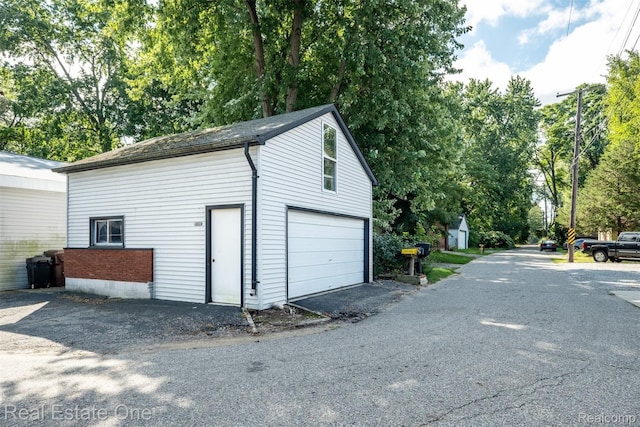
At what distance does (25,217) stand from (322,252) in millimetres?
9772

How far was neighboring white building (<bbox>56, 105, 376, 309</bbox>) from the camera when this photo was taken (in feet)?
28.6

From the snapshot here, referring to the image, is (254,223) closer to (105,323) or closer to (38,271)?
(105,323)

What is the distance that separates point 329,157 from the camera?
11.5 m

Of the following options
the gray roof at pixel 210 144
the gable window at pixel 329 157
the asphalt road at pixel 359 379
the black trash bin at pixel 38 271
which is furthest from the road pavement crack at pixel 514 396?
the black trash bin at pixel 38 271

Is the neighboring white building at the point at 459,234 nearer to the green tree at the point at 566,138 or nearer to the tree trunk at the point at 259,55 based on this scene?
the green tree at the point at 566,138

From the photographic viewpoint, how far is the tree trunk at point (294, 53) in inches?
649

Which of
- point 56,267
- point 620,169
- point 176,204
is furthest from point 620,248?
→ point 56,267

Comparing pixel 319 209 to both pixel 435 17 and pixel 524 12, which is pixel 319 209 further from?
pixel 435 17

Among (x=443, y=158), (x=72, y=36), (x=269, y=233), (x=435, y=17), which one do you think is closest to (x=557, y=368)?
(x=269, y=233)

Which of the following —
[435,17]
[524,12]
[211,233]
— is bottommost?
[211,233]

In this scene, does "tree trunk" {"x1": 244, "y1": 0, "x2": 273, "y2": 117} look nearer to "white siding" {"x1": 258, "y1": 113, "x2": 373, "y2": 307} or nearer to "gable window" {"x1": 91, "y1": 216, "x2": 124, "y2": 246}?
"white siding" {"x1": 258, "y1": 113, "x2": 373, "y2": 307}

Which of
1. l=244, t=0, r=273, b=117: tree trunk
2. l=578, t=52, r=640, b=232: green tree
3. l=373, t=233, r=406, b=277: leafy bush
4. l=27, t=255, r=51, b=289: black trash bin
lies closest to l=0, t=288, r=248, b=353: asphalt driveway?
l=27, t=255, r=51, b=289: black trash bin

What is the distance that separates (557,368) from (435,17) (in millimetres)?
14453

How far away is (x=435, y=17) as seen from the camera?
1564 centimetres
